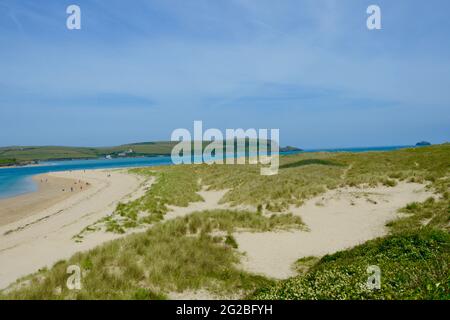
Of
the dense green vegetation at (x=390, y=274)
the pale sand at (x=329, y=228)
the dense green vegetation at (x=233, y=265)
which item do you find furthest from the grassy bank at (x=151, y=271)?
the dense green vegetation at (x=390, y=274)

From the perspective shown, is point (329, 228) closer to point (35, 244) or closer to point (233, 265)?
point (233, 265)

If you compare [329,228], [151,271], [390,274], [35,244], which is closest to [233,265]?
[151,271]

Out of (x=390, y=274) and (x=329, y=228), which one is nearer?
Answer: (x=390, y=274)

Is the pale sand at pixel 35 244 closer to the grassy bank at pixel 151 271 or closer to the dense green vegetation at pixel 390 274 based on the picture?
the grassy bank at pixel 151 271

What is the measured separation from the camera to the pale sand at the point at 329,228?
1391 centimetres

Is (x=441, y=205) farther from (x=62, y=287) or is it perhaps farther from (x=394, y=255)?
(x=62, y=287)

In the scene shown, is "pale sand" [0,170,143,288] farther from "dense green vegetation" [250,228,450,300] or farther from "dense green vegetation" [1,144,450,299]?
"dense green vegetation" [250,228,450,300]

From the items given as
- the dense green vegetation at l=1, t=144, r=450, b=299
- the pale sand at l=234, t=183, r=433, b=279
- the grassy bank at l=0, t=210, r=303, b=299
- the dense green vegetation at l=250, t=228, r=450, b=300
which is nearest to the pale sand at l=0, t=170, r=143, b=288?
the dense green vegetation at l=1, t=144, r=450, b=299

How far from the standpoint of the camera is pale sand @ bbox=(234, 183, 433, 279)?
13914mm

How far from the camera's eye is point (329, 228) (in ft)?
61.7

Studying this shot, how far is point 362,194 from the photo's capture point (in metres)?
26.1

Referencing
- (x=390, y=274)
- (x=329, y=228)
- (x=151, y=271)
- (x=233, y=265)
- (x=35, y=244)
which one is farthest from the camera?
(x=329, y=228)
